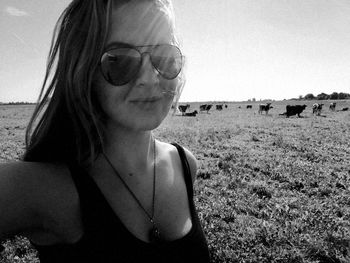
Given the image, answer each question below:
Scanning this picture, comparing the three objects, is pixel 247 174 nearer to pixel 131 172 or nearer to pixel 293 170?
pixel 293 170

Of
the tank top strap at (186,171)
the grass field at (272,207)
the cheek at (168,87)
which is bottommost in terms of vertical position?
the grass field at (272,207)

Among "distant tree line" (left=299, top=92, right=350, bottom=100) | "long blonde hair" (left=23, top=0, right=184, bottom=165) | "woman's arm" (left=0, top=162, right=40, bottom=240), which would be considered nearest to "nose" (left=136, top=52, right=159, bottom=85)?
"long blonde hair" (left=23, top=0, right=184, bottom=165)

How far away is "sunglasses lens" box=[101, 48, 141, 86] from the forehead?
0.06 metres

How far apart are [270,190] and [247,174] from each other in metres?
1.34

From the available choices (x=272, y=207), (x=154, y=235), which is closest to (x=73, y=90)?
(x=154, y=235)

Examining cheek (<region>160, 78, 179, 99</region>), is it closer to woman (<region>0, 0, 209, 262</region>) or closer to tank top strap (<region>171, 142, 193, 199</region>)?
woman (<region>0, 0, 209, 262</region>)

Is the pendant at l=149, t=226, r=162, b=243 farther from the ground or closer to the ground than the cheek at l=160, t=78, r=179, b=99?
closer to the ground

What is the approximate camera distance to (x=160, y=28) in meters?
1.59

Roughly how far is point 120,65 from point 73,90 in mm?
270

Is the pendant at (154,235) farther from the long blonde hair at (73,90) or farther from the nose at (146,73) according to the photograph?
the nose at (146,73)

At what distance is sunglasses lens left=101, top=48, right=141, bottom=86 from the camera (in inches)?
54.7

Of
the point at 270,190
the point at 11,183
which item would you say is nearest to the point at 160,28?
the point at 11,183

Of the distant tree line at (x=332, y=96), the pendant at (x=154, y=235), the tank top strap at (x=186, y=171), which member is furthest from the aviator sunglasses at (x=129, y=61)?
the distant tree line at (x=332, y=96)

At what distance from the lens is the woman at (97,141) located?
1.31 m
